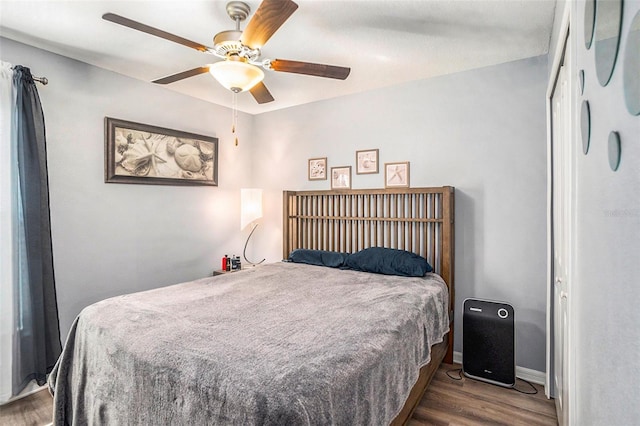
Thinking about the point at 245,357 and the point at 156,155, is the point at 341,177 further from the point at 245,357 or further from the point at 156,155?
the point at 245,357

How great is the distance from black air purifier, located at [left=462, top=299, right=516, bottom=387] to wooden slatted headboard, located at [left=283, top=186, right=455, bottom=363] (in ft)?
0.80

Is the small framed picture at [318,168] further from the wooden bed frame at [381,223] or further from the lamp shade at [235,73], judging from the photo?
the lamp shade at [235,73]

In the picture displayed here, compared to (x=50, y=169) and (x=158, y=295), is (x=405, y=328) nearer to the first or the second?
(x=158, y=295)

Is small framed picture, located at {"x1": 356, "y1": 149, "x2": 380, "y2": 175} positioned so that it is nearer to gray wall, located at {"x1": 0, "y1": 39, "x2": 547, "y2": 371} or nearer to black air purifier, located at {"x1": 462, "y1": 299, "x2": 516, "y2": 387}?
gray wall, located at {"x1": 0, "y1": 39, "x2": 547, "y2": 371}

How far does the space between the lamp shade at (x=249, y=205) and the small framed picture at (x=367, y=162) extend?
129cm

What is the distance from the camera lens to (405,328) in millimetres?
1844

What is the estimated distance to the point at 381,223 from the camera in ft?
11.3

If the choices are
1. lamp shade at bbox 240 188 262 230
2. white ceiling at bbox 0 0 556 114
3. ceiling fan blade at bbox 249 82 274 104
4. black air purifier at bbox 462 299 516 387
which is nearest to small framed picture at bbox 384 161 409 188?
white ceiling at bbox 0 0 556 114

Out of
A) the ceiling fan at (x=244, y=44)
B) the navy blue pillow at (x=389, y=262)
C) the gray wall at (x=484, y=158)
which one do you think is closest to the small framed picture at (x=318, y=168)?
the gray wall at (x=484, y=158)

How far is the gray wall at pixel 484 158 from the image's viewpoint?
9.11ft

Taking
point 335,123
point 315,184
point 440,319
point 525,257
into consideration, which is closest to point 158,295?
point 440,319

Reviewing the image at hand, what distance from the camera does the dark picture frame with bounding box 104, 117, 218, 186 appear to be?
3113 millimetres

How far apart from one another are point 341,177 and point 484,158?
145 cm

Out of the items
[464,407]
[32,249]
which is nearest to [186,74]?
[32,249]
